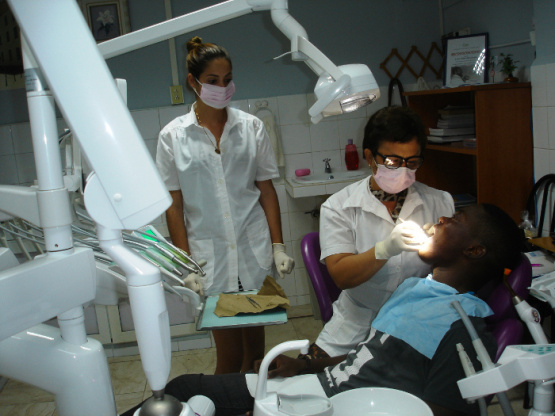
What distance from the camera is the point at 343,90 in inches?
40.4

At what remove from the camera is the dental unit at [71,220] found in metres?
0.49

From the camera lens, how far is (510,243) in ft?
4.32

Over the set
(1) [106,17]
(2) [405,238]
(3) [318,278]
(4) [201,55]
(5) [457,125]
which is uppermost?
(1) [106,17]

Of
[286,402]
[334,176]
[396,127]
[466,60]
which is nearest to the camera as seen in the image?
[286,402]

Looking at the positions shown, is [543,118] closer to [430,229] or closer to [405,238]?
[430,229]

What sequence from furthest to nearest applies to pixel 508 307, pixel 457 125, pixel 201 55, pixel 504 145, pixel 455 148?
1. pixel 457 125
2. pixel 455 148
3. pixel 504 145
4. pixel 201 55
5. pixel 508 307

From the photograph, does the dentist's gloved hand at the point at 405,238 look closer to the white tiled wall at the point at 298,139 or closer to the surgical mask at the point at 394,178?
the surgical mask at the point at 394,178

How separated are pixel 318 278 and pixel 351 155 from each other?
171 cm

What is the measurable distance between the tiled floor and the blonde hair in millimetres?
1592

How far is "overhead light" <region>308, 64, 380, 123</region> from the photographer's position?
103cm

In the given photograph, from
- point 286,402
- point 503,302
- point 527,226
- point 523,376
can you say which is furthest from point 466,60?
point 286,402

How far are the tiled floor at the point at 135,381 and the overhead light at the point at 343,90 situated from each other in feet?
5.30

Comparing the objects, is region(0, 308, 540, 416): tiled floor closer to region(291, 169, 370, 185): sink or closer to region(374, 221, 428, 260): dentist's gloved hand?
region(291, 169, 370, 185): sink

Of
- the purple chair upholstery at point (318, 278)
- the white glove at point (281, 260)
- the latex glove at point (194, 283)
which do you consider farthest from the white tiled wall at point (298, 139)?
the latex glove at point (194, 283)
